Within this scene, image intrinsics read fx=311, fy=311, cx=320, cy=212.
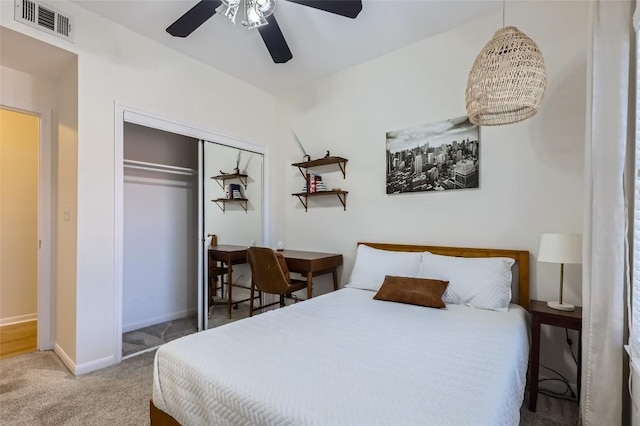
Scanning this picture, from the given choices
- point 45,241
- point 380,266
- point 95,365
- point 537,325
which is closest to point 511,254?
point 537,325

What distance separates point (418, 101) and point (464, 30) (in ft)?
2.18

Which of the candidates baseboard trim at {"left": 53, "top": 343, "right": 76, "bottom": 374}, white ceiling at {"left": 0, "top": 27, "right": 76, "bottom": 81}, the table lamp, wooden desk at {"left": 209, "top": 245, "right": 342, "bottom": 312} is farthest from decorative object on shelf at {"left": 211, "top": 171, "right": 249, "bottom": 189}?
the table lamp

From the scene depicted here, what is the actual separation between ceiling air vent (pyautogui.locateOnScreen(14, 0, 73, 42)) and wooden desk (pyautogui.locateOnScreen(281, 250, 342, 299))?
2.62 m

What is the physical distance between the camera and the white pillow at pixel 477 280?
86.0 inches

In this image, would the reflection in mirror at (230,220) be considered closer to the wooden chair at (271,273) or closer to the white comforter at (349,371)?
the wooden chair at (271,273)

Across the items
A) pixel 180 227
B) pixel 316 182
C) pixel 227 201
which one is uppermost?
pixel 316 182

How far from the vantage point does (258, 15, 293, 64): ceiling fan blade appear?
2.19 metres

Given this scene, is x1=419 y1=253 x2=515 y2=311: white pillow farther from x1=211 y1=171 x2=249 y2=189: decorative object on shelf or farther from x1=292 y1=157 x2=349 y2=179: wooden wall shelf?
x1=211 y1=171 x2=249 y2=189: decorative object on shelf

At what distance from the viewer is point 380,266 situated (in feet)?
9.05

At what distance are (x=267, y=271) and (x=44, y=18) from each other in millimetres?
2656

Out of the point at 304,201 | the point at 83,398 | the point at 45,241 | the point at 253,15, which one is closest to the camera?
the point at 253,15

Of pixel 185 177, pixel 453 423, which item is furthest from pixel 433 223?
pixel 185 177

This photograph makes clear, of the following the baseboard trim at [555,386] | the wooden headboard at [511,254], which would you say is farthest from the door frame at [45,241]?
the baseboard trim at [555,386]

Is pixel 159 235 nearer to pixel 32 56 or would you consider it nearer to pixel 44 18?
pixel 32 56
